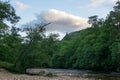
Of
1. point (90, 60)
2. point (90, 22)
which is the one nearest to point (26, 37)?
point (90, 60)

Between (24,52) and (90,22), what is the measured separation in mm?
54354

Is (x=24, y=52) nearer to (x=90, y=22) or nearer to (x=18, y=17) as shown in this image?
(x=18, y=17)

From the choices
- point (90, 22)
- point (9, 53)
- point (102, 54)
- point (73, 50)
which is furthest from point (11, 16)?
point (73, 50)

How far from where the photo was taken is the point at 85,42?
111 meters

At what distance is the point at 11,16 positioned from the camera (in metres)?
58.6

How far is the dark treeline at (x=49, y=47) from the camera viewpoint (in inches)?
2288

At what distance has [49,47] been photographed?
63.5 m

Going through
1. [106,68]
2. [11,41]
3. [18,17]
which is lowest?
[106,68]

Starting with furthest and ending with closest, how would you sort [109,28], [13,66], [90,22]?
[90,22]
[109,28]
[13,66]

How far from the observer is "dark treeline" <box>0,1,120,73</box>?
58.1m

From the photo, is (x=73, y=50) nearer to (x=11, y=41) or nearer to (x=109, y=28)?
(x=109, y=28)

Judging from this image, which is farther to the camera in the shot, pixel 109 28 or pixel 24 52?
pixel 109 28

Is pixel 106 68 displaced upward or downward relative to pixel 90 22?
downward

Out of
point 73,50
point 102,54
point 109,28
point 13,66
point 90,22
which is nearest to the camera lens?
point 13,66
